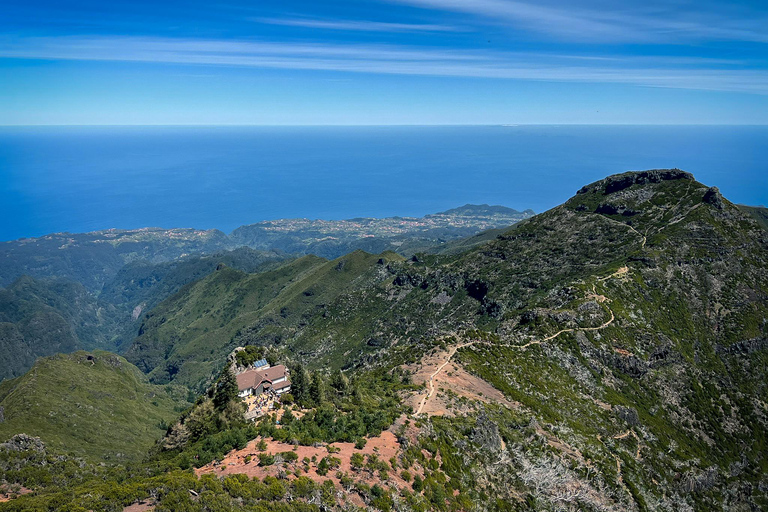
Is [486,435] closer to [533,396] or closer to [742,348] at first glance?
[533,396]

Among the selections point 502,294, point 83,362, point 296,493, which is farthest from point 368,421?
point 83,362

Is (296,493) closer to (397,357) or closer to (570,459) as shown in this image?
(570,459)

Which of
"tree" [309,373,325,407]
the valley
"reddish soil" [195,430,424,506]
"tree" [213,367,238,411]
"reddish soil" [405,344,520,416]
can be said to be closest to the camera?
"reddish soil" [195,430,424,506]

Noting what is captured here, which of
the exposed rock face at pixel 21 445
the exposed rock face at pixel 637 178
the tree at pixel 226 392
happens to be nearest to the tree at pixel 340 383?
the tree at pixel 226 392

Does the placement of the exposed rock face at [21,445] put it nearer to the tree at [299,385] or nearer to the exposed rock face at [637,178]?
the tree at [299,385]

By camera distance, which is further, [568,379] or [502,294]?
[502,294]

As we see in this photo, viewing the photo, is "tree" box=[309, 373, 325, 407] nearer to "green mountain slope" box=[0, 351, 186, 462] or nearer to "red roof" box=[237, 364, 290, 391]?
"red roof" box=[237, 364, 290, 391]

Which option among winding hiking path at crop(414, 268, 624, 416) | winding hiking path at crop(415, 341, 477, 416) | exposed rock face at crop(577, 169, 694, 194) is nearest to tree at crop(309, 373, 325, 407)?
winding hiking path at crop(414, 268, 624, 416)
